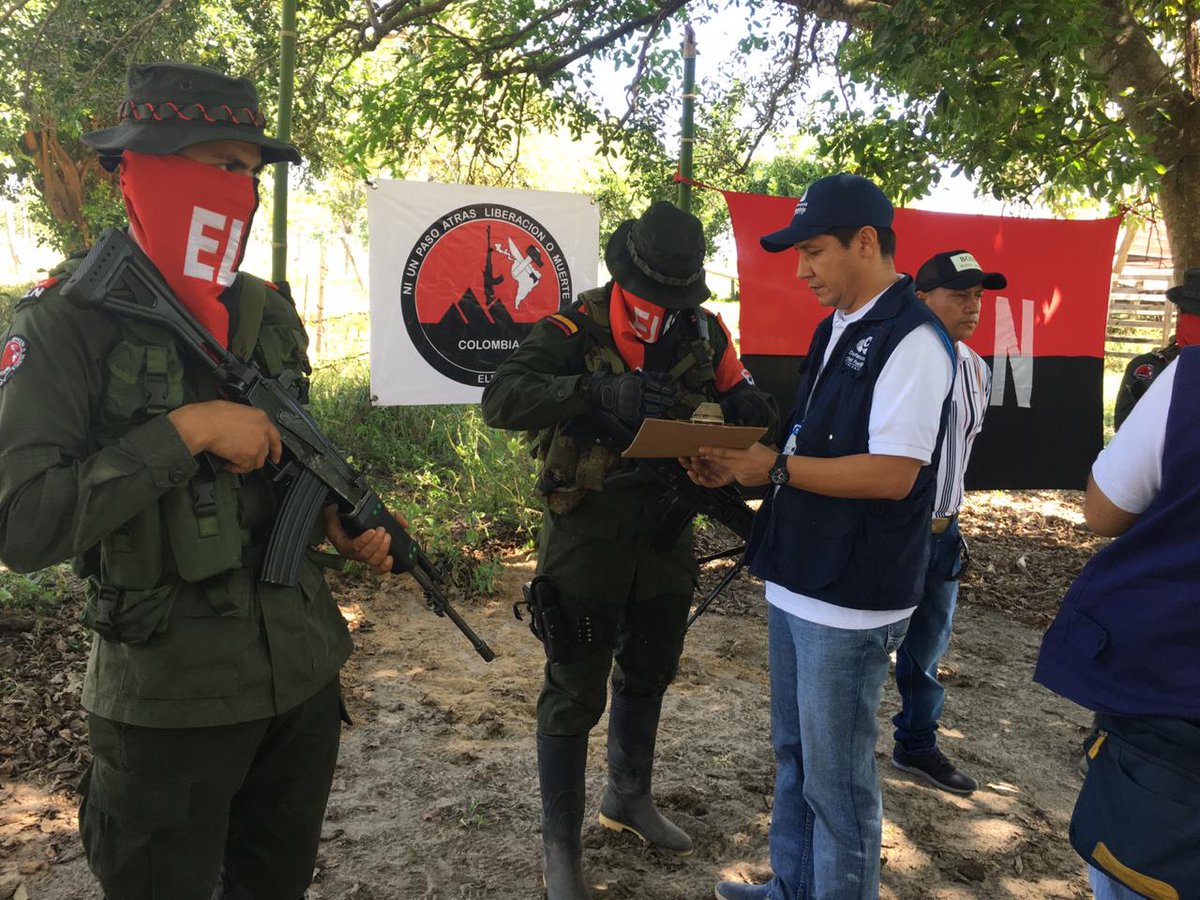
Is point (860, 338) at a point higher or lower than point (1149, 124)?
lower

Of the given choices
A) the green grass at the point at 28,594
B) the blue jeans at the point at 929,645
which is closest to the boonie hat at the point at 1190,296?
the blue jeans at the point at 929,645

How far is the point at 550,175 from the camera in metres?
16.8

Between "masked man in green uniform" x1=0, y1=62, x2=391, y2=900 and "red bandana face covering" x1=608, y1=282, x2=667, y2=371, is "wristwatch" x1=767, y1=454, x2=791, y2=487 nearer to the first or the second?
"red bandana face covering" x1=608, y1=282, x2=667, y2=371

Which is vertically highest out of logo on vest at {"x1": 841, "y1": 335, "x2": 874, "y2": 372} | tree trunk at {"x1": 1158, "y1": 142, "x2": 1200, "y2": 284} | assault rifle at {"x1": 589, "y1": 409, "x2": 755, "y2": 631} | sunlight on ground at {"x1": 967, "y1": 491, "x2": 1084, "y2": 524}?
tree trunk at {"x1": 1158, "y1": 142, "x2": 1200, "y2": 284}

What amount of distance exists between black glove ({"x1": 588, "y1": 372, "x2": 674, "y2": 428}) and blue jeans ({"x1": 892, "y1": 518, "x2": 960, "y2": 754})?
4.90 ft

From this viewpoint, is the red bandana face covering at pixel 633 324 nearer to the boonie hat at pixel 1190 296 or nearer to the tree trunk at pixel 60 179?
the boonie hat at pixel 1190 296

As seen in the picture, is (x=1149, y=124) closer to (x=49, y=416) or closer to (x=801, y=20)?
(x=801, y=20)

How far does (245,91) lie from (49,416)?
75 cm

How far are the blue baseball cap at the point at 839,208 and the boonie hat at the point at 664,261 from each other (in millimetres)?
501

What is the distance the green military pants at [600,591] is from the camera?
2.49 m

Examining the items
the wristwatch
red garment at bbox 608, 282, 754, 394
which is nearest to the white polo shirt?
the wristwatch

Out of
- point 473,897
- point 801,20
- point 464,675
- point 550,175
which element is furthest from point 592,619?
point 550,175

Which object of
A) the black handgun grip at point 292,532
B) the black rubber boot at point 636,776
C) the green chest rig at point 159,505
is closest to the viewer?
the green chest rig at point 159,505

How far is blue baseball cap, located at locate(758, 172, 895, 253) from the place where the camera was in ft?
6.34
